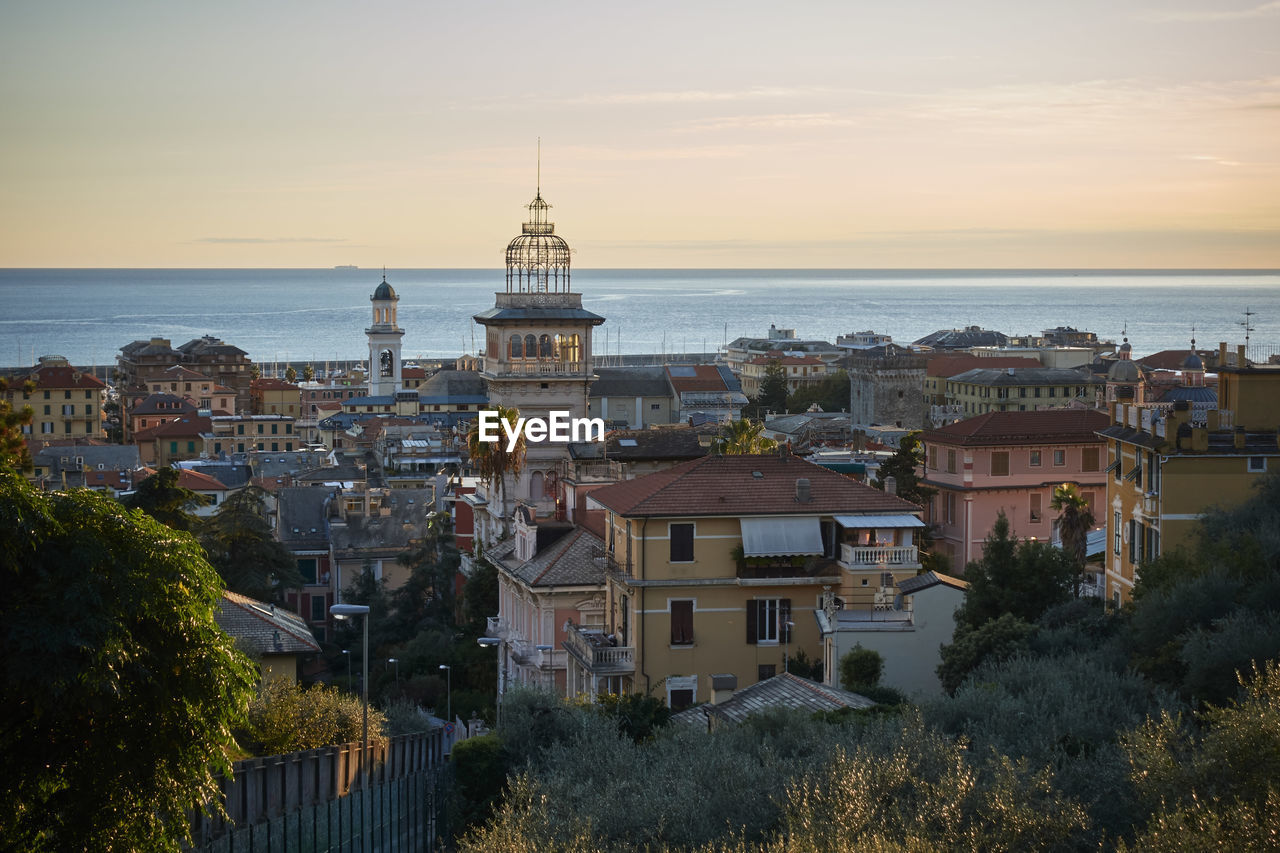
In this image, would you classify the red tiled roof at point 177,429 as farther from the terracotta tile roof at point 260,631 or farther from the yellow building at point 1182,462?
the yellow building at point 1182,462

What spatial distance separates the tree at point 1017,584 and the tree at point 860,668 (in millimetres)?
1477

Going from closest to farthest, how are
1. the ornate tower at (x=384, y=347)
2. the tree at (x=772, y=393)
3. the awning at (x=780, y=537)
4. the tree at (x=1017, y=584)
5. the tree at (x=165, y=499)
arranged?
the tree at (x=1017, y=584), the awning at (x=780, y=537), the tree at (x=165, y=499), the ornate tower at (x=384, y=347), the tree at (x=772, y=393)

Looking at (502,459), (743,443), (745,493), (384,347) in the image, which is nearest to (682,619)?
(745,493)

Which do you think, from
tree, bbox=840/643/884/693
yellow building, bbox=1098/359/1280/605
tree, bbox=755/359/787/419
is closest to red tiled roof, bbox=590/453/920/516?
yellow building, bbox=1098/359/1280/605

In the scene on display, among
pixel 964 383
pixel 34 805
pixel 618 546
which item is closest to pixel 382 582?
pixel 618 546

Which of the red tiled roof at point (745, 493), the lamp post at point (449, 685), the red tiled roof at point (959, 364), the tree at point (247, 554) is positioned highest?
the red tiled roof at point (959, 364)

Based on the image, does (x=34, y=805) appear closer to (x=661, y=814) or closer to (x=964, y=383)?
(x=661, y=814)

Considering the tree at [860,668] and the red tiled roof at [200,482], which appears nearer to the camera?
the tree at [860,668]

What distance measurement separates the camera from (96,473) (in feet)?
216

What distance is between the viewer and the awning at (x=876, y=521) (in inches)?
1096

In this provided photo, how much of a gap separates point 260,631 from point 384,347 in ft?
282

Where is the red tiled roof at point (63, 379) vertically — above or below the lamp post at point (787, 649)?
above

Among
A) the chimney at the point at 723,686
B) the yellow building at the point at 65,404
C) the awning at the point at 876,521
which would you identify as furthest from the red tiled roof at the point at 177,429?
the chimney at the point at 723,686

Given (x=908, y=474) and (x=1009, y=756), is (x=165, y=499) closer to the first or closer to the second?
(x=908, y=474)
